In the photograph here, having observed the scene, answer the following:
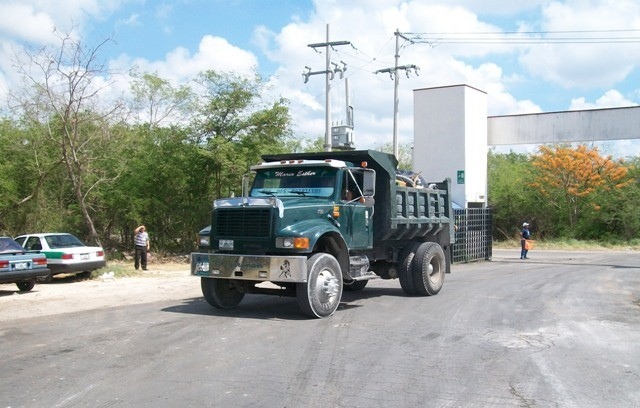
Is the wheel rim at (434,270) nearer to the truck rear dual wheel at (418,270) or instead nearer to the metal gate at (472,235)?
the truck rear dual wheel at (418,270)

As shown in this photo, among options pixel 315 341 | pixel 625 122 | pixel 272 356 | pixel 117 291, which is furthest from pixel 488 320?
pixel 625 122

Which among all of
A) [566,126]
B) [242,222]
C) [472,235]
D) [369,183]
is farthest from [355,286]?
[566,126]

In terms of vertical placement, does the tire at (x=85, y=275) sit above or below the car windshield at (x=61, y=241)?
below

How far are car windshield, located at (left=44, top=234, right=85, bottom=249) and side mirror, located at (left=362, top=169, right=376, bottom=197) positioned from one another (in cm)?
964

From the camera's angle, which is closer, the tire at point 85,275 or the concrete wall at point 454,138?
the tire at point 85,275

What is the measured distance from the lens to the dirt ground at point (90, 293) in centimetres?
1215

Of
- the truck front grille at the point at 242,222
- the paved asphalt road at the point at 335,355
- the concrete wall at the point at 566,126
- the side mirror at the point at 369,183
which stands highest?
the concrete wall at the point at 566,126

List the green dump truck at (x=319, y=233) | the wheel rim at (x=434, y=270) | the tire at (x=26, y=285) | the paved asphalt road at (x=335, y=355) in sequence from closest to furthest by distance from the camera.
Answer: the paved asphalt road at (x=335, y=355) → the green dump truck at (x=319, y=233) → the wheel rim at (x=434, y=270) → the tire at (x=26, y=285)

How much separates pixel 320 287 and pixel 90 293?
22.8 feet

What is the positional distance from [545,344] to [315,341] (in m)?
3.09

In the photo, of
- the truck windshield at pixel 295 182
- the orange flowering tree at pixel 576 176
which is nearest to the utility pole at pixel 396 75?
the orange flowering tree at pixel 576 176

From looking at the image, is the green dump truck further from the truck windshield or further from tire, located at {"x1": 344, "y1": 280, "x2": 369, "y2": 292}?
tire, located at {"x1": 344, "y1": 280, "x2": 369, "y2": 292}

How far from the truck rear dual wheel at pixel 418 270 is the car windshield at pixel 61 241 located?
9.52 meters

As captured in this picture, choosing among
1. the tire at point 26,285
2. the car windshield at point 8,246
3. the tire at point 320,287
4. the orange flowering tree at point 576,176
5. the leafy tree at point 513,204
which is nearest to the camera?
the tire at point 320,287
